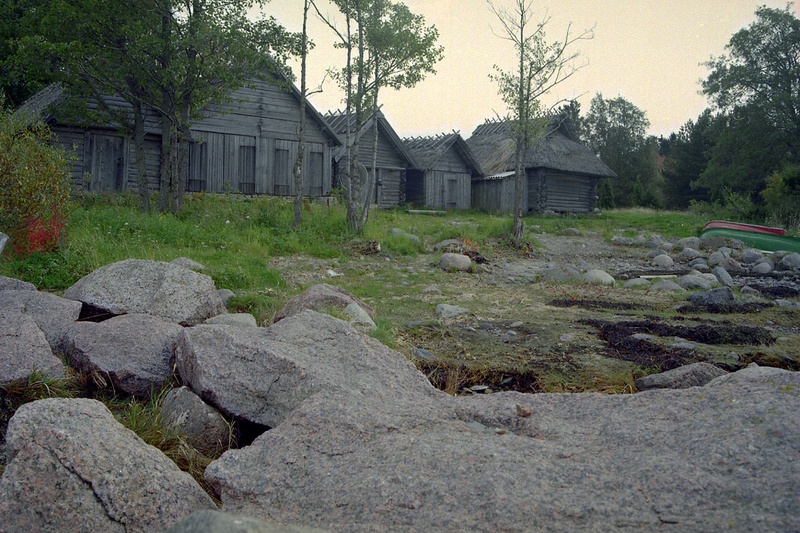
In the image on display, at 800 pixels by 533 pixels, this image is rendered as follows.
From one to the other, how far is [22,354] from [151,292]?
1.60 m

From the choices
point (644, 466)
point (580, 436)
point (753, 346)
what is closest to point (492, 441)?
point (580, 436)

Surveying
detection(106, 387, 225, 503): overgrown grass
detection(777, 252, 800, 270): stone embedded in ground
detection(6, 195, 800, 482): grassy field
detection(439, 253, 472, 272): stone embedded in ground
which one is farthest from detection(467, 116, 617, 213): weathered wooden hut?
detection(106, 387, 225, 503): overgrown grass

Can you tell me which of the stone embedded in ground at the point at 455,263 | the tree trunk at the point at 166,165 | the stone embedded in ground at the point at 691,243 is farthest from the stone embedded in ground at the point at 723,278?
the tree trunk at the point at 166,165

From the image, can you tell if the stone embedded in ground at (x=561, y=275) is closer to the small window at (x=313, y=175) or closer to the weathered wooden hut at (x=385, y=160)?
the small window at (x=313, y=175)

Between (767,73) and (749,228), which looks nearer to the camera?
(749,228)

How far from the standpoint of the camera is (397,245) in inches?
487

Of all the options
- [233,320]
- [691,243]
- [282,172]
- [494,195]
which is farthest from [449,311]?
[494,195]

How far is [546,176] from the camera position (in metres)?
28.0

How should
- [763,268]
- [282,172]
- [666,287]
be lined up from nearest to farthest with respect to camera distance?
[666,287], [763,268], [282,172]

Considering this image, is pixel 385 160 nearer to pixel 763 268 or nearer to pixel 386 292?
pixel 763 268

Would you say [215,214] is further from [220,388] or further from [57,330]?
[220,388]

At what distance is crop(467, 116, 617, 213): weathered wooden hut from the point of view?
27.8m

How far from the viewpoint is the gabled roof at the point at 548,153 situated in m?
28.0

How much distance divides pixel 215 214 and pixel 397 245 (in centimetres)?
426
